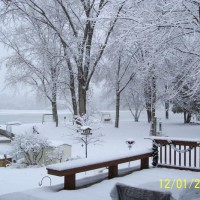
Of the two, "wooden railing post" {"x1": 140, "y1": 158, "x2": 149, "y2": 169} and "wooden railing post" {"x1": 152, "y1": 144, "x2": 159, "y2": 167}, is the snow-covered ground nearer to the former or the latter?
"wooden railing post" {"x1": 140, "y1": 158, "x2": 149, "y2": 169}

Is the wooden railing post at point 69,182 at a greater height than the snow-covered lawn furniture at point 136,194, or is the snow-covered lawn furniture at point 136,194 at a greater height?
the snow-covered lawn furniture at point 136,194

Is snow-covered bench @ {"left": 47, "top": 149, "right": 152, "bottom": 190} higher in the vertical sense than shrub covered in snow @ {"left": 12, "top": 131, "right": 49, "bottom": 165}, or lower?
higher

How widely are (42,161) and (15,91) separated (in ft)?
56.8

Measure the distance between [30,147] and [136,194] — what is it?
38.2 ft

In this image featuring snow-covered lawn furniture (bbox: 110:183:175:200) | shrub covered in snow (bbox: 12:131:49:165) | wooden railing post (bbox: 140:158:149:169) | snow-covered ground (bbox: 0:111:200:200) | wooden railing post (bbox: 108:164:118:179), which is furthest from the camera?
shrub covered in snow (bbox: 12:131:49:165)

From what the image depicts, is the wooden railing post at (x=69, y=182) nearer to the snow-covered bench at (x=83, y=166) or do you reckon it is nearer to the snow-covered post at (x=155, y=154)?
the snow-covered bench at (x=83, y=166)

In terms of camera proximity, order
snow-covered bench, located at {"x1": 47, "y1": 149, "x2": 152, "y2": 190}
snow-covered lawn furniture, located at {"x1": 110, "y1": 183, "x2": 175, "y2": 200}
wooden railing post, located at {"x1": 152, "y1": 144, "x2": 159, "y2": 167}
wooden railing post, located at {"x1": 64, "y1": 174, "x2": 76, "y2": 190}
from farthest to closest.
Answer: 1. wooden railing post, located at {"x1": 152, "y1": 144, "x2": 159, "y2": 167}
2. wooden railing post, located at {"x1": 64, "y1": 174, "x2": 76, "y2": 190}
3. snow-covered bench, located at {"x1": 47, "y1": 149, "x2": 152, "y2": 190}
4. snow-covered lawn furniture, located at {"x1": 110, "y1": 183, "x2": 175, "y2": 200}

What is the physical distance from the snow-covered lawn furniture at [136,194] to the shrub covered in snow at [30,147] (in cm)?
1129

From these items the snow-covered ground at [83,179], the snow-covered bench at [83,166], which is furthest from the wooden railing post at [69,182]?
the snow-covered ground at [83,179]

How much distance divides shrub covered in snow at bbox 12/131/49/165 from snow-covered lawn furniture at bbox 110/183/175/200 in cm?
1129

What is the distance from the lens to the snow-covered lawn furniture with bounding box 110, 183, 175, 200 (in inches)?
160

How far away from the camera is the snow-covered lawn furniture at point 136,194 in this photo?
4074 millimetres

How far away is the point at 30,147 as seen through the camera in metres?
15.3

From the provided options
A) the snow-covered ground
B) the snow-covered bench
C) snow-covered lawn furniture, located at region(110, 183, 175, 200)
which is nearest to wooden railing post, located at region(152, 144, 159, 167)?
the snow-covered ground
